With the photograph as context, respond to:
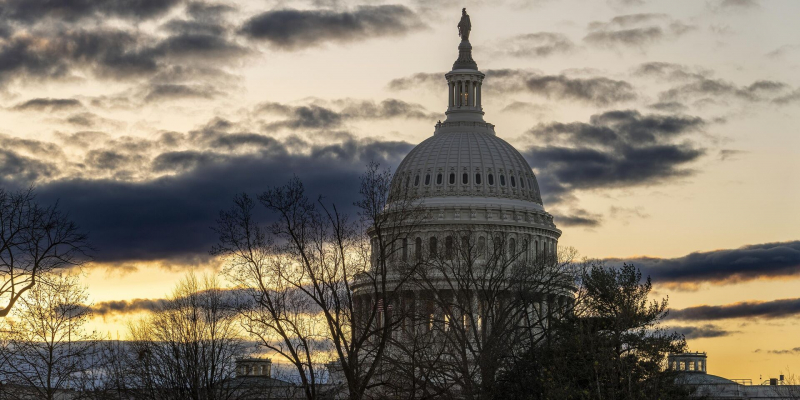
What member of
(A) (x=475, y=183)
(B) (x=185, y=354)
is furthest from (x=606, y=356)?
(A) (x=475, y=183)

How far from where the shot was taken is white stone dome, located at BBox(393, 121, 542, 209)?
140 meters

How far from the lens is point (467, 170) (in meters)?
140

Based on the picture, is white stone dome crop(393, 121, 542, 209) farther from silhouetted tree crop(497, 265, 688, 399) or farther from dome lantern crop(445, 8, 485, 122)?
silhouetted tree crop(497, 265, 688, 399)

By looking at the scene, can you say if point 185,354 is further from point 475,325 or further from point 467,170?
point 467,170

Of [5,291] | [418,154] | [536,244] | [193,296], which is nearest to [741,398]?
[536,244]

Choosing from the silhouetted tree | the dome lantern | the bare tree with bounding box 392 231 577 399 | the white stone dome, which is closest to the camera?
the silhouetted tree

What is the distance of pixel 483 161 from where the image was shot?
142 m

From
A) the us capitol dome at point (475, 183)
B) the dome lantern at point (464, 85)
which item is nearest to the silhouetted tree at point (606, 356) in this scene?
the us capitol dome at point (475, 183)

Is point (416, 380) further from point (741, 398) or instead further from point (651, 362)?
point (741, 398)

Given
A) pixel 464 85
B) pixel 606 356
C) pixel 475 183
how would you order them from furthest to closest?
pixel 464 85 < pixel 475 183 < pixel 606 356

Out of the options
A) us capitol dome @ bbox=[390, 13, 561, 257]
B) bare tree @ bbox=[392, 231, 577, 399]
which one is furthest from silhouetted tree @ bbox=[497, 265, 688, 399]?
us capitol dome @ bbox=[390, 13, 561, 257]

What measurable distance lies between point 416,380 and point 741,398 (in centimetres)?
6595

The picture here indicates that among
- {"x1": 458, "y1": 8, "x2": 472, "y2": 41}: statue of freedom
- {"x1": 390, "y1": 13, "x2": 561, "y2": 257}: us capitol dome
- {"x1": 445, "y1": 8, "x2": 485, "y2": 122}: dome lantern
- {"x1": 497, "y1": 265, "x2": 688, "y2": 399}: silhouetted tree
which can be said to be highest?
{"x1": 458, "y1": 8, "x2": 472, "y2": 41}: statue of freedom

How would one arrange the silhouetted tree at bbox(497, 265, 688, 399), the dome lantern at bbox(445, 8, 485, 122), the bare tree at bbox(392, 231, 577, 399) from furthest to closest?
1. the dome lantern at bbox(445, 8, 485, 122)
2. the bare tree at bbox(392, 231, 577, 399)
3. the silhouetted tree at bbox(497, 265, 688, 399)
